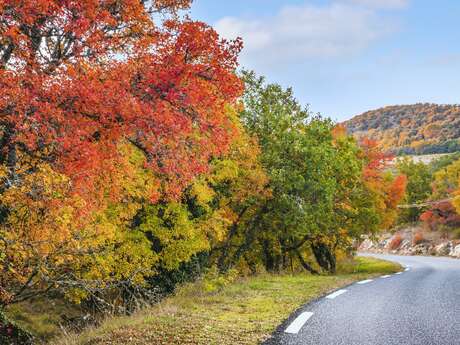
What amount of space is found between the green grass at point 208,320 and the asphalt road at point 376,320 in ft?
1.37

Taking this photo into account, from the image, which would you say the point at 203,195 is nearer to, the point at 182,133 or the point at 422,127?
the point at 182,133

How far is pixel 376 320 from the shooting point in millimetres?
7156

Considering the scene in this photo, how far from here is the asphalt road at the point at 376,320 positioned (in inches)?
229

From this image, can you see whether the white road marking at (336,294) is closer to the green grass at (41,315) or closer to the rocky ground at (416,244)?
the green grass at (41,315)

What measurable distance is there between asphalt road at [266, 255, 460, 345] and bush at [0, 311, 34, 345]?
6.03 metres

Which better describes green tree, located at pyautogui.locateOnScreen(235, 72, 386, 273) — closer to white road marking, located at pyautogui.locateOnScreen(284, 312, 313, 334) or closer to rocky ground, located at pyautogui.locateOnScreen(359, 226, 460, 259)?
white road marking, located at pyautogui.locateOnScreen(284, 312, 313, 334)

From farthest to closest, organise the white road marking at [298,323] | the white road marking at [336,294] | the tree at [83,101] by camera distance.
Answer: the white road marking at [336,294]
the tree at [83,101]
the white road marking at [298,323]

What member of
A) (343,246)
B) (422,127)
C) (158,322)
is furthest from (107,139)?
(422,127)

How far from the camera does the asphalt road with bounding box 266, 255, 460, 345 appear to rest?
5.82 m

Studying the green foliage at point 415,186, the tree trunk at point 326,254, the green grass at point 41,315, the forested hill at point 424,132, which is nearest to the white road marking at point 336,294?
the green grass at point 41,315

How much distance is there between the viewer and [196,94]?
7688mm

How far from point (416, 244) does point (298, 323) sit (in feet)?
174

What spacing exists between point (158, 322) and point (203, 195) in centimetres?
836

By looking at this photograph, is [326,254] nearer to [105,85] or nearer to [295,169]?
[295,169]
